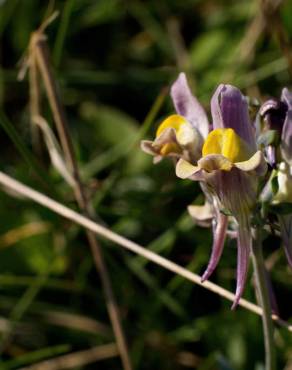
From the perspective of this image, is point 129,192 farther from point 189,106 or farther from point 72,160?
point 189,106

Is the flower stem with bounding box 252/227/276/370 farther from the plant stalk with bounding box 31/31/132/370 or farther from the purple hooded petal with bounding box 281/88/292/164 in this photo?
the plant stalk with bounding box 31/31/132/370

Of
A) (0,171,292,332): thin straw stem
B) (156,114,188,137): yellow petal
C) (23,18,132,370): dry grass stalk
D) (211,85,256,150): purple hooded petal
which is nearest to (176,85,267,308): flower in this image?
(211,85,256,150): purple hooded petal

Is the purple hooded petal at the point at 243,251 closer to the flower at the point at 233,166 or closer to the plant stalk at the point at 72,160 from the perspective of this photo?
the flower at the point at 233,166

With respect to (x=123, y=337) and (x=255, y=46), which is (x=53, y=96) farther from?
(x=255, y=46)

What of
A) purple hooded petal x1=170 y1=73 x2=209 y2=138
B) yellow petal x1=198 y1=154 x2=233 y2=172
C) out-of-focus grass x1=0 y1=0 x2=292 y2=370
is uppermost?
purple hooded petal x1=170 y1=73 x2=209 y2=138

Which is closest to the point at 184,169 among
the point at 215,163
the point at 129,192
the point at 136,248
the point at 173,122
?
the point at 215,163
